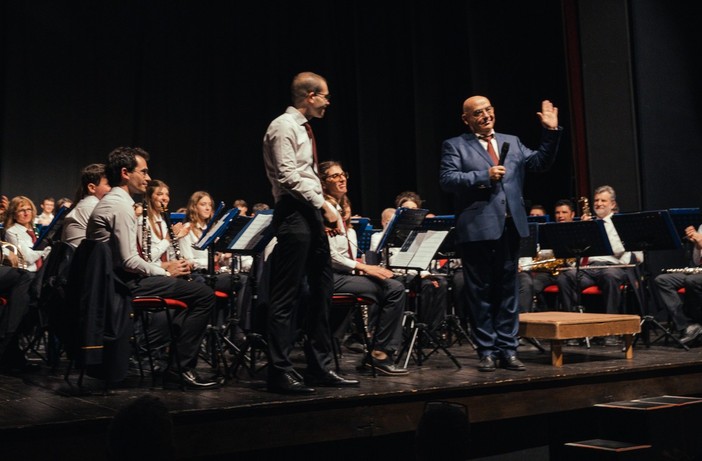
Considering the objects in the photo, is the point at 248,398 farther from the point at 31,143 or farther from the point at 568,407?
the point at 31,143

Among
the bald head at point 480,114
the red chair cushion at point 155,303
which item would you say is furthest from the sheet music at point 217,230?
the bald head at point 480,114

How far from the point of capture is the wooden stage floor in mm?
3387

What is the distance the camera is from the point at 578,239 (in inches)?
250

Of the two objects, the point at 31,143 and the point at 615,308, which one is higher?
the point at 31,143

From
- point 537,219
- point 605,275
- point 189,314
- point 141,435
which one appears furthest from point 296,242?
point 605,275

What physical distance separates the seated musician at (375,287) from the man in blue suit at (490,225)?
1.59ft

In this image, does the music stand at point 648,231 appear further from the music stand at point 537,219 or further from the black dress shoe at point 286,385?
the black dress shoe at point 286,385

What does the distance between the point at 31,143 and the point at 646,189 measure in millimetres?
8149

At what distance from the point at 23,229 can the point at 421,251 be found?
3.84 metres

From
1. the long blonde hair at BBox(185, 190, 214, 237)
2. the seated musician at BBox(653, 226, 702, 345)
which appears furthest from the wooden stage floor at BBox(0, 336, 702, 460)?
the long blonde hair at BBox(185, 190, 214, 237)

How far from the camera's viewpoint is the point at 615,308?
6.84m

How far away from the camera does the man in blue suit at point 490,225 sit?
192 inches

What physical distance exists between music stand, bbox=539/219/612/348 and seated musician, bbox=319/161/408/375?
1875 mm

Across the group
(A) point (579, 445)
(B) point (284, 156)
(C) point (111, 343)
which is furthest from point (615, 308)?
(C) point (111, 343)
